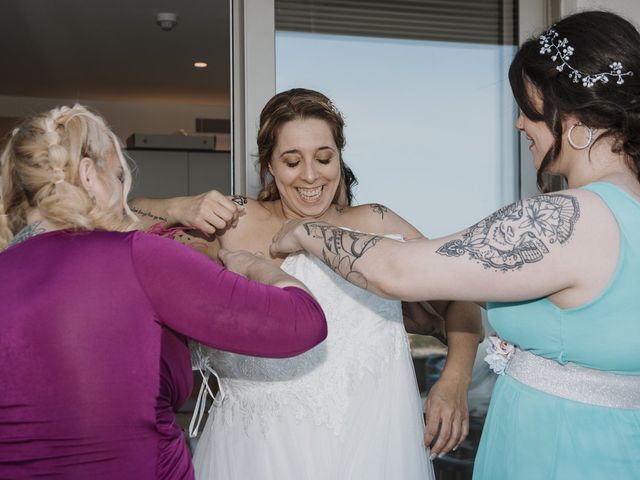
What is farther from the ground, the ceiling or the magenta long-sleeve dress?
the ceiling

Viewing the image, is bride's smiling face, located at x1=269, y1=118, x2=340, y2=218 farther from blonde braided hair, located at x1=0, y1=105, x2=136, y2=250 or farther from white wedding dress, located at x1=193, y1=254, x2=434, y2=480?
blonde braided hair, located at x1=0, y1=105, x2=136, y2=250

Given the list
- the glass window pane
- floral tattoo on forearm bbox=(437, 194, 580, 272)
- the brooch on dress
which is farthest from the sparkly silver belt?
the glass window pane

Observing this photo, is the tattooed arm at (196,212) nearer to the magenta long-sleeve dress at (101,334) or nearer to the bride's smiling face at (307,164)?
the bride's smiling face at (307,164)

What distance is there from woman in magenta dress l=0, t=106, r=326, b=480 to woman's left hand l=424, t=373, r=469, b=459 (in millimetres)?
650

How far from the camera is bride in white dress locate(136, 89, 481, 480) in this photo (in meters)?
1.80

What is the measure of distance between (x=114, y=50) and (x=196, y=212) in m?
4.16

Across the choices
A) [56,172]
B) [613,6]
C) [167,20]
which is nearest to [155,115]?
[167,20]

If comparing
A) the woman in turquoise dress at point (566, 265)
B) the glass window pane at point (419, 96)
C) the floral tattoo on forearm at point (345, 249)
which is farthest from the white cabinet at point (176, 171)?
the woman in turquoise dress at point (566, 265)

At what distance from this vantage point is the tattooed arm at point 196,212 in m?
1.82

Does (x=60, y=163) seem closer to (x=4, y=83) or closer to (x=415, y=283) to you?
(x=415, y=283)

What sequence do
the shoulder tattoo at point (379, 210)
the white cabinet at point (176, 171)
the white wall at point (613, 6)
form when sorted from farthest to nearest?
1. the white cabinet at point (176, 171)
2. the white wall at point (613, 6)
3. the shoulder tattoo at point (379, 210)

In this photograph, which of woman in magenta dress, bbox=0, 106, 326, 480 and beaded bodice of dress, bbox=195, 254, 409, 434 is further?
beaded bodice of dress, bbox=195, 254, 409, 434

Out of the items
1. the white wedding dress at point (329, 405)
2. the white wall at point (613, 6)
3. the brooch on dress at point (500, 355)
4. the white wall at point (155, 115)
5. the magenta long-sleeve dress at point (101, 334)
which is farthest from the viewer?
the white wall at point (155, 115)

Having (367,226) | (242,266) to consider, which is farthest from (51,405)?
(367,226)
